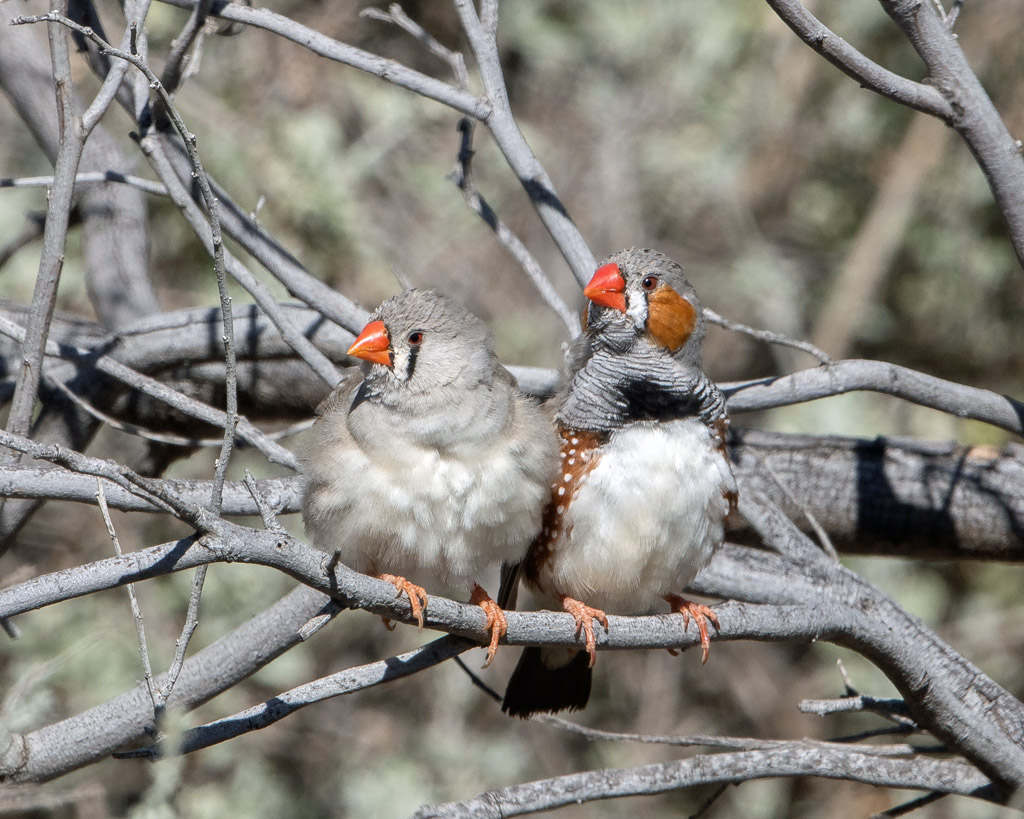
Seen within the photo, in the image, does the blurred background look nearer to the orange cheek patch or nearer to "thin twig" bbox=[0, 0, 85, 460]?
"thin twig" bbox=[0, 0, 85, 460]

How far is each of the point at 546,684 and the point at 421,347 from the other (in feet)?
3.81

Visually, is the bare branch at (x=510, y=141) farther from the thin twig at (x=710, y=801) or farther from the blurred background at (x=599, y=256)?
the blurred background at (x=599, y=256)

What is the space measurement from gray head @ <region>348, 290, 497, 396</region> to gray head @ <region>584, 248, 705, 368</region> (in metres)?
0.35

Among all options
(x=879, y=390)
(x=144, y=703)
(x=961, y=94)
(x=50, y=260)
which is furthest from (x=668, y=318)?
(x=144, y=703)

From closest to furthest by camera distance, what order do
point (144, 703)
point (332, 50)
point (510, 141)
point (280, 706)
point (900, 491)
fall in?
point (280, 706) < point (144, 703) < point (332, 50) < point (510, 141) < point (900, 491)

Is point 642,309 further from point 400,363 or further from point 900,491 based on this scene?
point 900,491

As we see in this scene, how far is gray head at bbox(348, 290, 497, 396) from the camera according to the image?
275 cm

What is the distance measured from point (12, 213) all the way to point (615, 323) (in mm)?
3806

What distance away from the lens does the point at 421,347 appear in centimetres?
282

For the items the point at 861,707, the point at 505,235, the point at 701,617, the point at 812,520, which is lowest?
the point at 861,707

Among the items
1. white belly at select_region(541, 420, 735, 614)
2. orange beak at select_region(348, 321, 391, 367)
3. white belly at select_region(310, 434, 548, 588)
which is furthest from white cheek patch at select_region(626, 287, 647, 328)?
orange beak at select_region(348, 321, 391, 367)

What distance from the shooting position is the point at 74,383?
12.8 ft

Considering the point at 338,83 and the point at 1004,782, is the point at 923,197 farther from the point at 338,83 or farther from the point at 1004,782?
the point at 1004,782

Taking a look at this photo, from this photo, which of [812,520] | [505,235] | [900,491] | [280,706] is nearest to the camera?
[280,706]
